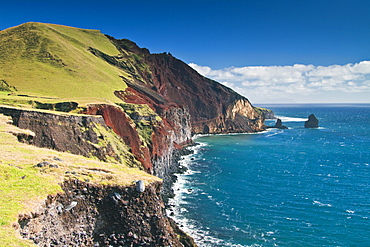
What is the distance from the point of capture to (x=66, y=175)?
54.5ft

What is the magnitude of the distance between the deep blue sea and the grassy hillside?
2666 cm

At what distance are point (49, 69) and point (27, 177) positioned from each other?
61988mm

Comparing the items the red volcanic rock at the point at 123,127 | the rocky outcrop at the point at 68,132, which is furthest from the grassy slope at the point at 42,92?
the red volcanic rock at the point at 123,127

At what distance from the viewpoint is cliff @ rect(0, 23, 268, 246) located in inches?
976

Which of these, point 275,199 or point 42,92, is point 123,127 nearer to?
point 42,92

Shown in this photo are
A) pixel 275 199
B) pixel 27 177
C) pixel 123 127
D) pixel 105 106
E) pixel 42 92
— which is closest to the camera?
pixel 27 177

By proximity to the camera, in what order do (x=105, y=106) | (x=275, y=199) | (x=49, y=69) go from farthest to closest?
(x=49, y=69), (x=105, y=106), (x=275, y=199)

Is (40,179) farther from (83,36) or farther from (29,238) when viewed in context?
(83,36)

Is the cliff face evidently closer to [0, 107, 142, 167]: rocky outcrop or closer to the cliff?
the cliff

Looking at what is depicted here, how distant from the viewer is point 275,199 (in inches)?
1705

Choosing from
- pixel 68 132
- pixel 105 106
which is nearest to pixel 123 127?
pixel 105 106

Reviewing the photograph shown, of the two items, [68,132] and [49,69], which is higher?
[49,69]

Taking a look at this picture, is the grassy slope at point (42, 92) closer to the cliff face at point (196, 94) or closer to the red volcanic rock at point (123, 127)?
the red volcanic rock at point (123, 127)

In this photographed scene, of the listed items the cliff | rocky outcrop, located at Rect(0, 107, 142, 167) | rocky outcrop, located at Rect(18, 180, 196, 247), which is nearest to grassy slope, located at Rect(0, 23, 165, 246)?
the cliff
